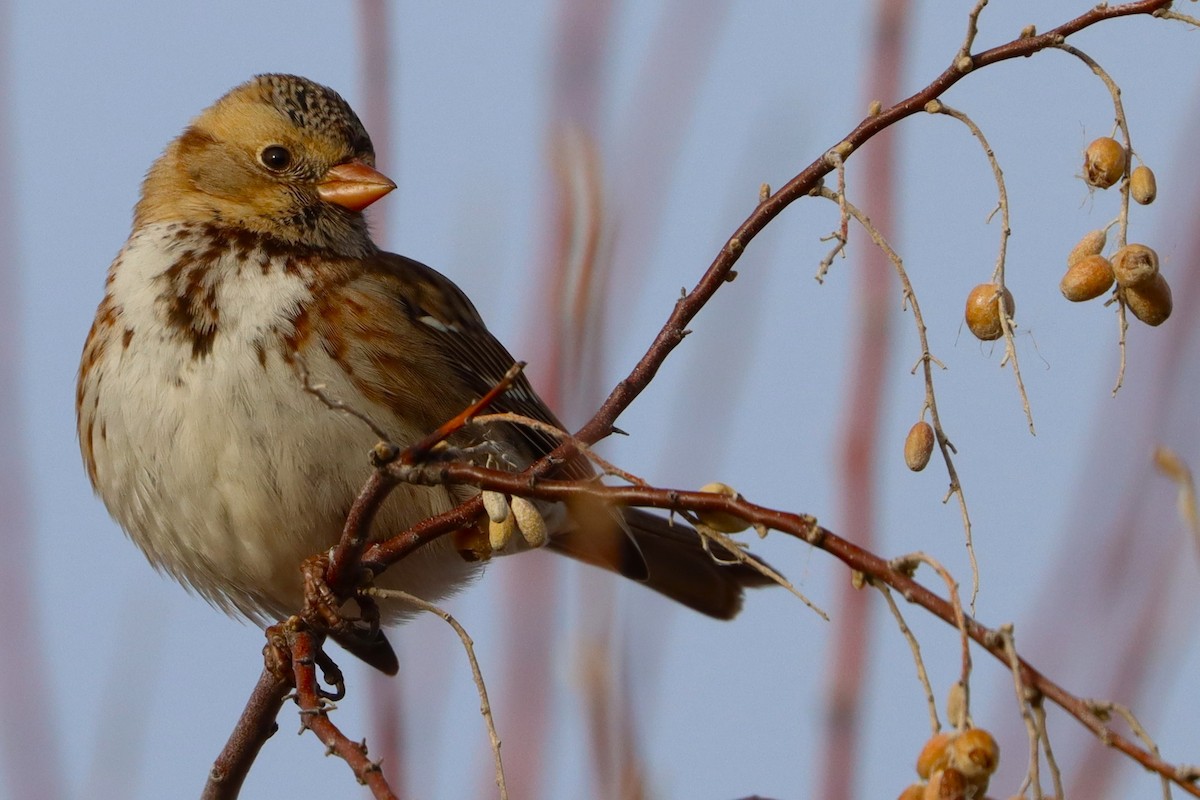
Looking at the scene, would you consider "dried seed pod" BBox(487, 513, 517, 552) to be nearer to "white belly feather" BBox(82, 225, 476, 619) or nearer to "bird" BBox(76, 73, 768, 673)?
"bird" BBox(76, 73, 768, 673)

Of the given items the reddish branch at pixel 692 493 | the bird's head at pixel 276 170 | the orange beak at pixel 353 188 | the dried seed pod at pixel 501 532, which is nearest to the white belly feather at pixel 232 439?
the bird's head at pixel 276 170

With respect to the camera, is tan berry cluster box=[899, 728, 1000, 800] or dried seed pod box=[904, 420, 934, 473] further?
dried seed pod box=[904, 420, 934, 473]

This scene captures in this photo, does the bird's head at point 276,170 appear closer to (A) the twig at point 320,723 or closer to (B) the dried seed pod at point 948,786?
(A) the twig at point 320,723

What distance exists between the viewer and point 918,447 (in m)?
1.47

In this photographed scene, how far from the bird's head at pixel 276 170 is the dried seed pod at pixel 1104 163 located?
7.20ft

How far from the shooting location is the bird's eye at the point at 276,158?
12.2 ft

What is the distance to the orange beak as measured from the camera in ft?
11.8

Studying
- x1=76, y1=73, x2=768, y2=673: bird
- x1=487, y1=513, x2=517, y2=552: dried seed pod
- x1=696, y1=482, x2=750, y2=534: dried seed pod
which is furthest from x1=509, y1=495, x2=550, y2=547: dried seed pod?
x1=76, y1=73, x2=768, y2=673: bird

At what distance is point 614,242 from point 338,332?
1450 mm

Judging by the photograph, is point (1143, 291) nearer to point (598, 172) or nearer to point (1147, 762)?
point (1147, 762)

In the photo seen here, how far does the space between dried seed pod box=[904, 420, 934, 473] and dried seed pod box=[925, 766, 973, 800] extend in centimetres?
37

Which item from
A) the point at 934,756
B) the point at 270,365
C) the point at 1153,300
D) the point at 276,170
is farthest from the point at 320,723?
the point at 276,170

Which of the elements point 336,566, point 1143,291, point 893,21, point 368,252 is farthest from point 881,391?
point 368,252

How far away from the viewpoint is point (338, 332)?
3.21 m
